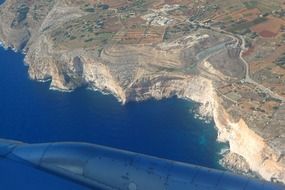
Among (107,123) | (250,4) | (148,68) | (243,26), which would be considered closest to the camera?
(107,123)

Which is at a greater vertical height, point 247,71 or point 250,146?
point 250,146

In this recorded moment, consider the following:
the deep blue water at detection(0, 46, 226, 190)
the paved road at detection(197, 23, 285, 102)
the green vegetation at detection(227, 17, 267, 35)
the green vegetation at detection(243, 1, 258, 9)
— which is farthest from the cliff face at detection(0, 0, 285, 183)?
the green vegetation at detection(243, 1, 258, 9)

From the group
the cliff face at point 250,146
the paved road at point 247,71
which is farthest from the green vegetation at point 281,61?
the cliff face at point 250,146

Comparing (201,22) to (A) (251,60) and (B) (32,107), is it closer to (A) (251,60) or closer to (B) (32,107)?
(A) (251,60)

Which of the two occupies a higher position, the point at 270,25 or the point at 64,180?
the point at 64,180

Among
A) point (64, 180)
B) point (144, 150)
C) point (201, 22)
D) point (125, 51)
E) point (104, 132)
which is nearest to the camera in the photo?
point (64, 180)

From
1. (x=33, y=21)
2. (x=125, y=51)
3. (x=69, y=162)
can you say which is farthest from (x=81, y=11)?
(x=69, y=162)

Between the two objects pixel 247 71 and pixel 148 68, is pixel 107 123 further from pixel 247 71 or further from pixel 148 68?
pixel 247 71

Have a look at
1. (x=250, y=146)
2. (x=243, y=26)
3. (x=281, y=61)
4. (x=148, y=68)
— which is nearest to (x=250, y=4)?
(x=243, y=26)

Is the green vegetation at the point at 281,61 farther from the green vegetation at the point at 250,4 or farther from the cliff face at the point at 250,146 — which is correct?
the green vegetation at the point at 250,4
